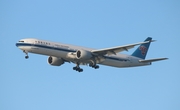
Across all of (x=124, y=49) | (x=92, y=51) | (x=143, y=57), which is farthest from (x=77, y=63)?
(x=143, y=57)

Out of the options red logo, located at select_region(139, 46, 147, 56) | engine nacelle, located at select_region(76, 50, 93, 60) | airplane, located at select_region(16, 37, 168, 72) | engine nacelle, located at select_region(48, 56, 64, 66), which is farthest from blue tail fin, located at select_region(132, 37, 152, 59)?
engine nacelle, located at select_region(48, 56, 64, 66)

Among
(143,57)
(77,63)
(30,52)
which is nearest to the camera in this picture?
(30,52)

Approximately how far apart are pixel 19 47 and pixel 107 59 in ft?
47.4

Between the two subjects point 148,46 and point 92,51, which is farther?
point 148,46

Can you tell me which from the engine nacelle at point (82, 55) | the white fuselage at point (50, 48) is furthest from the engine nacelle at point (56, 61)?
the engine nacelle at point (82, 55)

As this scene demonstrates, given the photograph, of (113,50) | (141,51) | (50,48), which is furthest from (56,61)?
(141,51)

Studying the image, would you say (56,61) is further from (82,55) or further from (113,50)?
(113,50)

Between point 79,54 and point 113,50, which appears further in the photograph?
point 113,50

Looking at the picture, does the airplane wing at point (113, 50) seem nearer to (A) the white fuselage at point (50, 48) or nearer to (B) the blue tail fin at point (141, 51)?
(A) the white fuselage at point (50, 48)

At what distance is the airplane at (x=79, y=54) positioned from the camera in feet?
220

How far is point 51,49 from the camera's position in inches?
2648

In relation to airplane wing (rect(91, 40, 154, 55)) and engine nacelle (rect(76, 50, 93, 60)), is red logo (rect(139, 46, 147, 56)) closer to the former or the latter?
airplane wing (rect(91, 40, 154, 55))

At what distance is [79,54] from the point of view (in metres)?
68.8

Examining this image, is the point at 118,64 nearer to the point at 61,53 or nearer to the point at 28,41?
the point at 61,53
